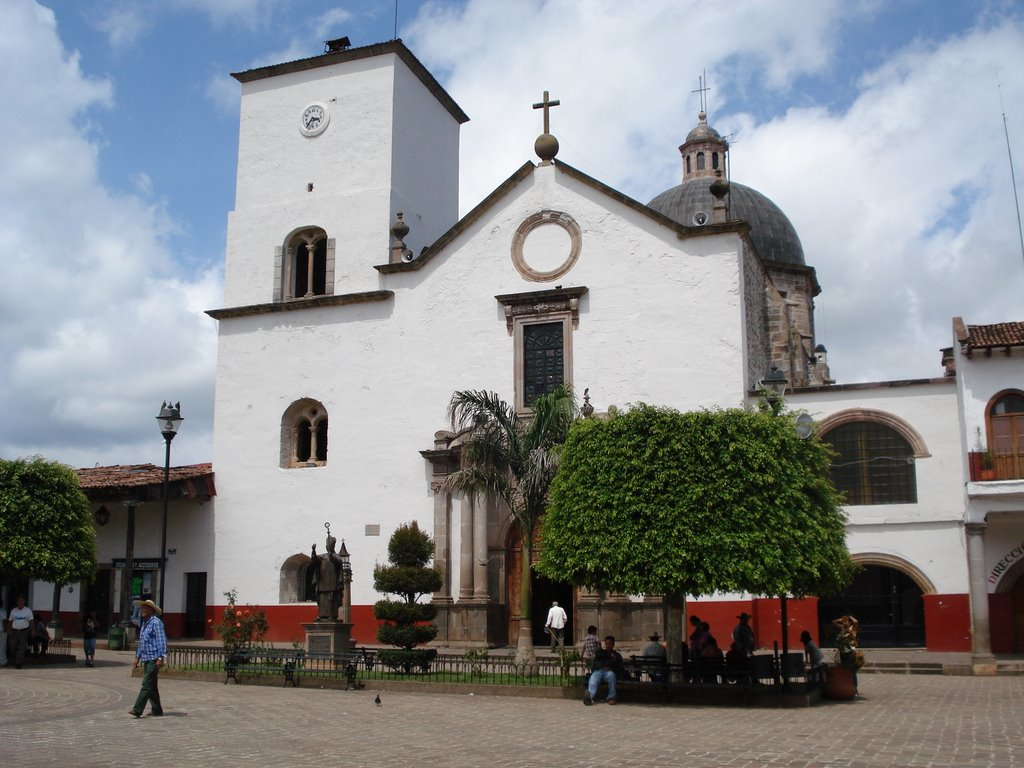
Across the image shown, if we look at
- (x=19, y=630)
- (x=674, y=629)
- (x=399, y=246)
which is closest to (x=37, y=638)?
(x=19, y=630)

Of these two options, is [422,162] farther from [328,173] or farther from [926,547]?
[926,547]

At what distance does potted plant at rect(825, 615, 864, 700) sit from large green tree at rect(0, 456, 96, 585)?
1478cm

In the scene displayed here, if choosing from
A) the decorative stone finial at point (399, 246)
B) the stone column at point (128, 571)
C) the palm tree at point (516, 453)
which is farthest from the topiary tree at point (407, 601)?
the stone column at point (128, 571)

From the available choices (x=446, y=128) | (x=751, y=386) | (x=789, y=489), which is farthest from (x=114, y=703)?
(x=446, y=128)

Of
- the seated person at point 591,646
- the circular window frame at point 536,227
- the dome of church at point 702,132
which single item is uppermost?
the dome of church at point 702,132

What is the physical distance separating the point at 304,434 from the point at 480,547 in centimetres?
641

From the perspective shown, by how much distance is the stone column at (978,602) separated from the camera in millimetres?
20234

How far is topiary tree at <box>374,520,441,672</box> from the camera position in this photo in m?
18.2

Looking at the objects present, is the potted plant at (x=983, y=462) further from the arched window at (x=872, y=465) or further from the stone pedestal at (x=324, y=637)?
the stone pedestal at (x=324, y=637)

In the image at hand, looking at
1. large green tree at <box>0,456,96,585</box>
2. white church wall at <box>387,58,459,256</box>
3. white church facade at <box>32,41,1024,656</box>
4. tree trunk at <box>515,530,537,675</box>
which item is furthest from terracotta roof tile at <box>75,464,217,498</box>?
tree trunk at <box>515,530,537,675</box>

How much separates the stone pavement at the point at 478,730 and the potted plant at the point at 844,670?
0.87 feet

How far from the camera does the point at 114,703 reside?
14.8 metres

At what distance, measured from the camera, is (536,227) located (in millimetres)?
25781

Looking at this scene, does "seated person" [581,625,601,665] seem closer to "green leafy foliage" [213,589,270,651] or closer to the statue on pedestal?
the statue on pedestal
